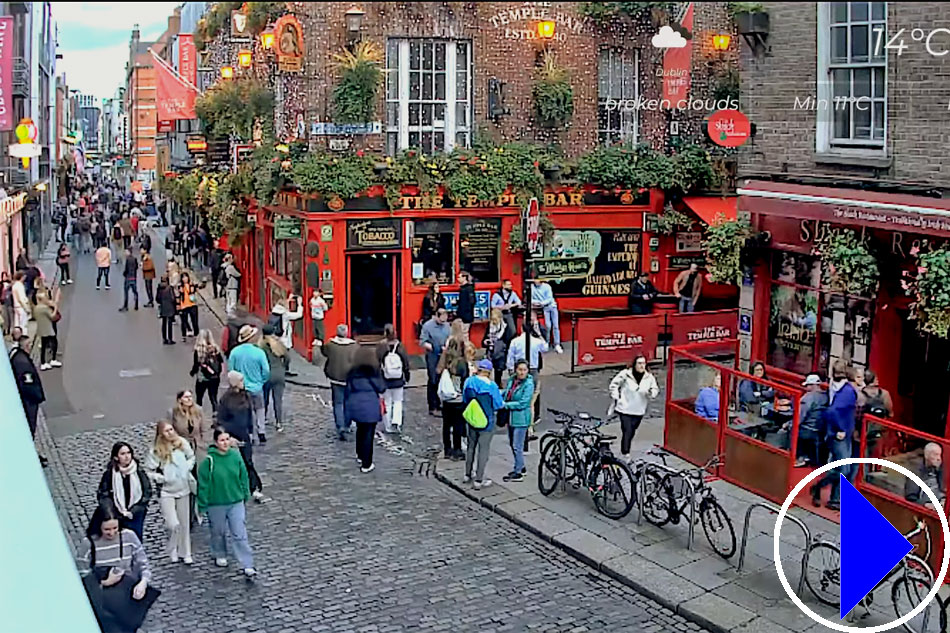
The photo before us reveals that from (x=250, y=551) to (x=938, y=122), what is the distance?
26.8ft

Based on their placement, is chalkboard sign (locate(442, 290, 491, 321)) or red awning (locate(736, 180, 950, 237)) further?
chalkboard sign (locate(442, 290, 491, 321))

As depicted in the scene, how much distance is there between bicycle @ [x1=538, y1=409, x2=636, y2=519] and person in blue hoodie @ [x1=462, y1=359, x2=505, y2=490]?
0.61 m

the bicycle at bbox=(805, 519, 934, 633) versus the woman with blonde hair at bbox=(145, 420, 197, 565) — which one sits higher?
the woman with blonde hair at bbox=(145, 420, 197, 565)

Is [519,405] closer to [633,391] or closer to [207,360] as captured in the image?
[633,391]

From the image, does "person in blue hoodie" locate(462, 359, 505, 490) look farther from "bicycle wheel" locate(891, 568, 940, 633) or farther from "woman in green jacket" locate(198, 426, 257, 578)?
"bicycle wheel" locate(891, 568, 940, 633)

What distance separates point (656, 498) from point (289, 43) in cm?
1202

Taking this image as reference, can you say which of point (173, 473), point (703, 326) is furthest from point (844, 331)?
point (173, 473)

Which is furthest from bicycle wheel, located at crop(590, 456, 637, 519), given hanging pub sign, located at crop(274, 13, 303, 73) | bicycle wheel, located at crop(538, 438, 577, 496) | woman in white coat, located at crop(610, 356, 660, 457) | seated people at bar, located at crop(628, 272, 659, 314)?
hanging pub sign, located at crop(274, 13, 303, 73)

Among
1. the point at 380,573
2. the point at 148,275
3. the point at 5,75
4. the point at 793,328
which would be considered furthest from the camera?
the point at 148,275

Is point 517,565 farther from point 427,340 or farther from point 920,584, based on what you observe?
point 427,340

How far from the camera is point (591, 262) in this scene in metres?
20.8

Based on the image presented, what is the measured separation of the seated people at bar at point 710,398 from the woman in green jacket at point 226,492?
522cm

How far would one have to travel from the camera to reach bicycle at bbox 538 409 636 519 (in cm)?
1012

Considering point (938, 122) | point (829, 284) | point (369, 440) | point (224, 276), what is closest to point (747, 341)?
point (829, 284)
